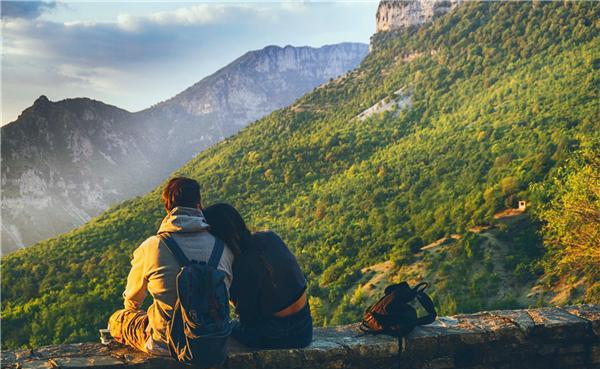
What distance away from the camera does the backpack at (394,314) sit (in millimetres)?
4469

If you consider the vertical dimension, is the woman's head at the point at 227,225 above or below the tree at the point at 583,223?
above

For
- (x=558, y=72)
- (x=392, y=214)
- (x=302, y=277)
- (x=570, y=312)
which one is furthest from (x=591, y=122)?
(x=302, y=277)

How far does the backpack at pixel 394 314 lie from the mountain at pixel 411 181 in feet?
42.3

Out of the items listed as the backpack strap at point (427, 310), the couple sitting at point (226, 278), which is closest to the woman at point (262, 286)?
the couple sitting at point (226, 278)

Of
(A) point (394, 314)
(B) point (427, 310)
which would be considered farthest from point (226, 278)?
(B) point (427, 310)

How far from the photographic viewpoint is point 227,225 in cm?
384

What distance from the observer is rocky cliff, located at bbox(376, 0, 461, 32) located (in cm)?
8544

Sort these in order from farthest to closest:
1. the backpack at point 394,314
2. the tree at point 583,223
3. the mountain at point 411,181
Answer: the mountain at point 411,181
the tree at point 583,223
the backpack at point 394,314

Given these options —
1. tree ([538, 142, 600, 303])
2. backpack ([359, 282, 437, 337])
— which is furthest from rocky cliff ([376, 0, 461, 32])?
backpack ([359, 282, 437, 337])

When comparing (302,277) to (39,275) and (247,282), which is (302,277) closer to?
(247,282)

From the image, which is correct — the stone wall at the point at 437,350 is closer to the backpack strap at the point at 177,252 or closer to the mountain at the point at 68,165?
the backpack strap at the point at 177,252

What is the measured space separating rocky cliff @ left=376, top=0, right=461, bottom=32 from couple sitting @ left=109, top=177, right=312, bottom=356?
85.2 metres

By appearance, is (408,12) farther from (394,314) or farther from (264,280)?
(264,280)

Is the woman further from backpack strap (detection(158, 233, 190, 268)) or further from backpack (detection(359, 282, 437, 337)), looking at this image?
backpack (detection(359, 282, 437, 337))
